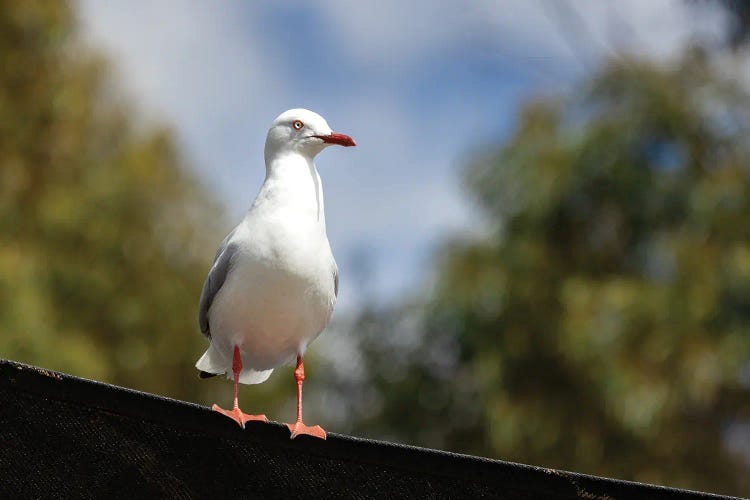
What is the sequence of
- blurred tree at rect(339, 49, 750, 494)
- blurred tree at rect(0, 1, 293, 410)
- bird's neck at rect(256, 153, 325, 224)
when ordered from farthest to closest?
Answer: 1. blurred tree at rect(0, 1, 293, 410)
2. blurred tree at rect(339, 49, 750, 494)
3. bird's neck at rect(256, 153, 325, 224)

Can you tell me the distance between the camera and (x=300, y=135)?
370 cm

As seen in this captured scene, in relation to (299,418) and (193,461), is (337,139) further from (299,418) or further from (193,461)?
(193,461)

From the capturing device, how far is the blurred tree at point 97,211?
590 inches

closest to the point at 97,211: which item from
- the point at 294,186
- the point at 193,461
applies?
the point at 294,186

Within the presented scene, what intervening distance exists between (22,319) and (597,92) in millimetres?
7382

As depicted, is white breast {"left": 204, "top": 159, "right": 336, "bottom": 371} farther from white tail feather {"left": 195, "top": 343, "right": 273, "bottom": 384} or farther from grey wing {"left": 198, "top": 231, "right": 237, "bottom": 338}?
white tail feather {"left": 195, "top": 343, "right": 273, "bottom": 384}

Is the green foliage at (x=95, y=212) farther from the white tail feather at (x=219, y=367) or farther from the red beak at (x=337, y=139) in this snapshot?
the red beak at (x=337, y=139)

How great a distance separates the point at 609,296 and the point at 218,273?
9.85 m

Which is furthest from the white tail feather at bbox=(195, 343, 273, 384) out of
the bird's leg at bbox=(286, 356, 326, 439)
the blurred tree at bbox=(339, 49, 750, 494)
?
the blurred tree at bbox=(339, 49, 750, 494)

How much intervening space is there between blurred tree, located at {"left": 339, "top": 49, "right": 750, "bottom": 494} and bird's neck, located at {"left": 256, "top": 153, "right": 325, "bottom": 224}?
930cm

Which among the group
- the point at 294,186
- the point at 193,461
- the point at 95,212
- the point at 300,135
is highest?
the point at 95,212

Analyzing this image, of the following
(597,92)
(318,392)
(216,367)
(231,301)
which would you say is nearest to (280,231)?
(231,301)

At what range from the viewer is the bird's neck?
3400 millimetres

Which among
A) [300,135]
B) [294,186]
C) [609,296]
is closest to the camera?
[294,186]
